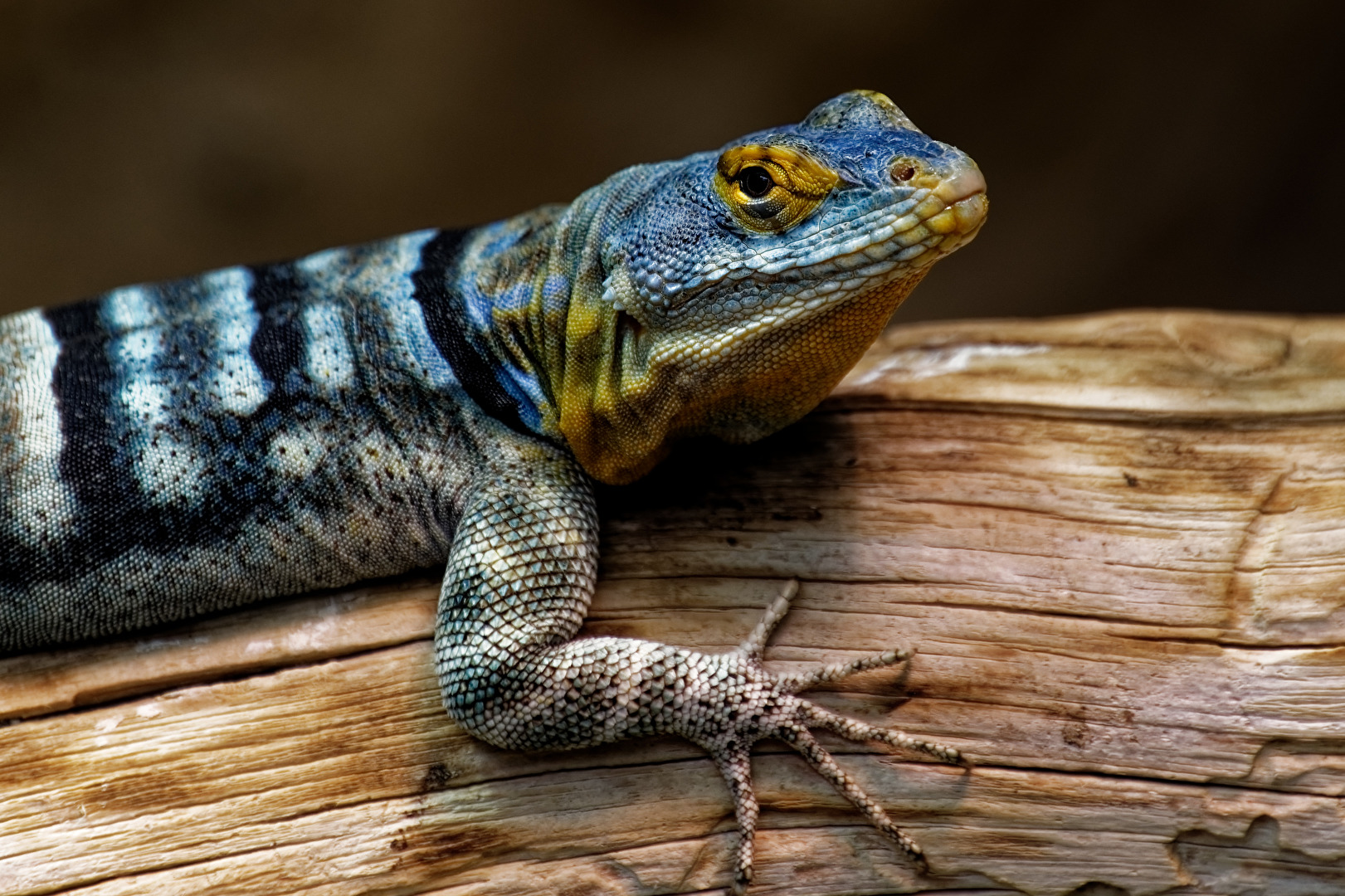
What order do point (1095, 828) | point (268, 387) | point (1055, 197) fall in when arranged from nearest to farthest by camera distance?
point (1095, 828) < point (268, 387) < point (1055, 197)

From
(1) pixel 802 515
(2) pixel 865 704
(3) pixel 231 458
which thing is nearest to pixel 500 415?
(3) pixel 231 458

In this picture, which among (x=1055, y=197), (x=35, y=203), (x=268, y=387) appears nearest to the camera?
(x=268, y=387)

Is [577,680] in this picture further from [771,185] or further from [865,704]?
[771,185]

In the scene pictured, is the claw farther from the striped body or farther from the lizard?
the striped body

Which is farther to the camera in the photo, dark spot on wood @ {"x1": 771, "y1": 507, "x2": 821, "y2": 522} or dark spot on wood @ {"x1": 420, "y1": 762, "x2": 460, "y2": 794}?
dark spot on wood @ {"x1": 771, "y1": 507, "x2": 821, "y2": 522}

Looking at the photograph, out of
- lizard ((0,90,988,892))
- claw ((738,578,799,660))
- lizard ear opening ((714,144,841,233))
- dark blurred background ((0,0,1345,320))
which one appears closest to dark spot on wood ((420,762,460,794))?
lizard ((0,90,988,892))

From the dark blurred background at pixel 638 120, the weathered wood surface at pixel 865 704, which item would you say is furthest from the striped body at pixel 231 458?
the dark blurred background at pixel 638 120

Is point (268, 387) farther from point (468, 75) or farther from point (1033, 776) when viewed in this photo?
point (468, 75)

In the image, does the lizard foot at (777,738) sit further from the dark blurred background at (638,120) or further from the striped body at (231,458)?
the dark blurred background at (638,120)

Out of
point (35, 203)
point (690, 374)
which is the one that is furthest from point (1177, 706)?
point (35, 203)
